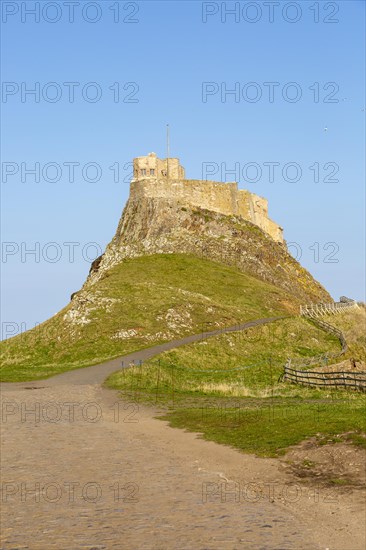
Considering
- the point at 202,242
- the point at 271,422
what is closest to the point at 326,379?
the point at 271,422

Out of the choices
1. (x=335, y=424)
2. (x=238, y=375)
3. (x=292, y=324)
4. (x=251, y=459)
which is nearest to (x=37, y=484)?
(x=251, y=459)

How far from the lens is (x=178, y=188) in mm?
105375

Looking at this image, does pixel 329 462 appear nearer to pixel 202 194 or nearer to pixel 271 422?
pixel 271 422

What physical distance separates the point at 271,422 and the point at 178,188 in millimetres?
83027

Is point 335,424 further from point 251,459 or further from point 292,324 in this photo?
point 292,324

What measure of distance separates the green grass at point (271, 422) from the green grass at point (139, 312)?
2345 centimetres

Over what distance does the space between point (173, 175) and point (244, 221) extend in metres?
14.1

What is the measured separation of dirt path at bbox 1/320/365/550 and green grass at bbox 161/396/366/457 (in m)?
1.05

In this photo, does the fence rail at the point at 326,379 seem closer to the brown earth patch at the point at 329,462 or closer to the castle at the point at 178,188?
the brown earth patch at the point at 329,462

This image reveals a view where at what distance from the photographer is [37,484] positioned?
17.3 metres

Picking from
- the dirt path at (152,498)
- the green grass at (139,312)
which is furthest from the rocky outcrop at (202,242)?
the dirt path at (152,498)

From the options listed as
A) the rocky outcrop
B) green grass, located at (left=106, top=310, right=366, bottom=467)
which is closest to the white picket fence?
the rocky outcrop

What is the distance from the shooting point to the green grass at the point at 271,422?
847 inches

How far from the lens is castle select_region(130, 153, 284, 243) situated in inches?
4124
